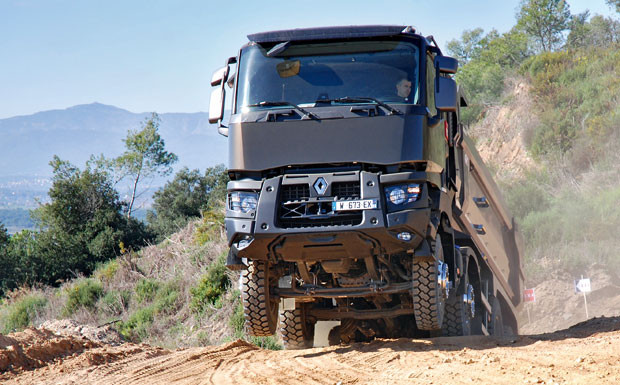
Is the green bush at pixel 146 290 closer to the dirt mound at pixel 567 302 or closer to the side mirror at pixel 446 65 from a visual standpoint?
the dirt mound at pixel 567 302

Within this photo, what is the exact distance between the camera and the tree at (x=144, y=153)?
56.3 metres

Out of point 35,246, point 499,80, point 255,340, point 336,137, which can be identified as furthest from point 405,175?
point 499,80

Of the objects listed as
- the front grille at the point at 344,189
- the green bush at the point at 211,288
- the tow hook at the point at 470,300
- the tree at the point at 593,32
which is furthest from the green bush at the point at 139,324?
the tree at the point at 593,32

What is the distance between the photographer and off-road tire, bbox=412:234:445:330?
27.4 feet

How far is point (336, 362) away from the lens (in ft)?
26.7

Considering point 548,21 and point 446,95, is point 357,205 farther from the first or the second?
point 548,21

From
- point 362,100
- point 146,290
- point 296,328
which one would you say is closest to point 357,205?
point 362,100

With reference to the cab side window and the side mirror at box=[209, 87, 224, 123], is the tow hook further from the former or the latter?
the side mirror at box=[209, 87, 224, 123]

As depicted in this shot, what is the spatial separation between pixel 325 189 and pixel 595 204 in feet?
66.4

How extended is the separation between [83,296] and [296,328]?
1594cm

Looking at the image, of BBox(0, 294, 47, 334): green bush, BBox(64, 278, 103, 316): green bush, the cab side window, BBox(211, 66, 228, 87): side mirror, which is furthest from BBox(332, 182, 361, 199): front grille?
BBox(0, 294, 47, 334): green bush

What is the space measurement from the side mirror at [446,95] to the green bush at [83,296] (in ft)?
59.3

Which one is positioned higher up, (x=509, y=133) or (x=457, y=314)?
(x=509, y=133)

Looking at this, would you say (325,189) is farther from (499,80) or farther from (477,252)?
(499,80)
